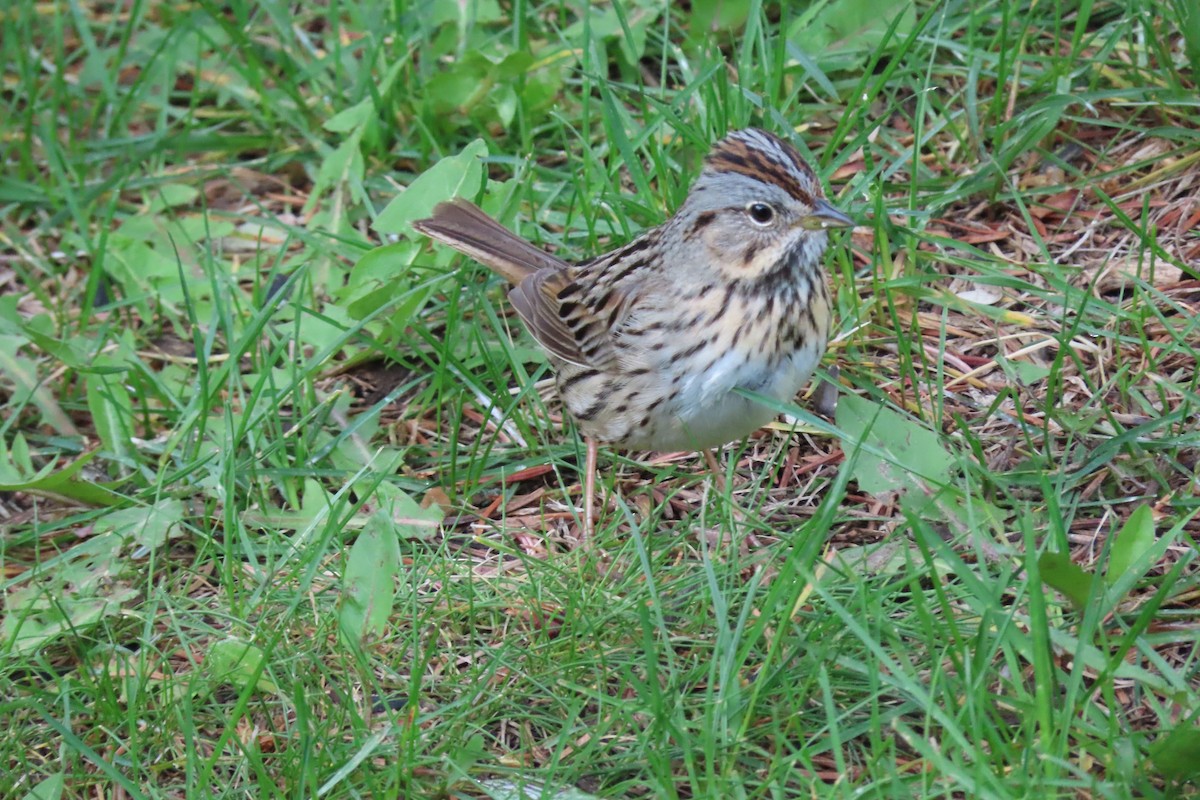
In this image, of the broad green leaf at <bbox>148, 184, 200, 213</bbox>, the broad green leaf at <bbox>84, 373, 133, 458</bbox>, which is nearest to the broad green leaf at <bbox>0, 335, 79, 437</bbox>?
the broad green leaf at <bbox>84, 373, 133, 458</bbox>

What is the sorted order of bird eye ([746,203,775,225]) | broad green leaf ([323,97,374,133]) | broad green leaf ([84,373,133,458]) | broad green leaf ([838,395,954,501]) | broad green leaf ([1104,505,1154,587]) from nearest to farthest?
1. broad green leaf ([1104,505,1154,587])
2. broad green leaf ([838,395,954,501])
3. bird eye ([746,203,775,225])
4. broad green leaf ([84,373,133,458])
5. broad green leaf ([323,97,374,133])

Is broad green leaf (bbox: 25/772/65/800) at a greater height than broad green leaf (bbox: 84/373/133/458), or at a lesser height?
lesser

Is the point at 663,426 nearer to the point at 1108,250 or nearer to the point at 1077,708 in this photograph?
the point at 1077,708

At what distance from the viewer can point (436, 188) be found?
502cm

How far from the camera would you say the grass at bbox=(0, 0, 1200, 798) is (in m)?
3.34

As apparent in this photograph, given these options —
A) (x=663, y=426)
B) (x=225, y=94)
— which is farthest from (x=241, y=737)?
(x=225, y=94)

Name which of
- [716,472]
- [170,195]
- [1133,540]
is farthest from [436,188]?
[1133,540]

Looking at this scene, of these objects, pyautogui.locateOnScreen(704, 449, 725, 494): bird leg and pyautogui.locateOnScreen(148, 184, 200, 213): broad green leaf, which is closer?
pyautogui.locateOnScreen(704, 449, 725, 494): bird leg

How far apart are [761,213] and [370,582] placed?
1451 millimetres

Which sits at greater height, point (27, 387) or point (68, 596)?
point (27, 387)

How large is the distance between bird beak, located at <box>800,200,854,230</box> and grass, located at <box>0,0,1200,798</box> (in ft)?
1.64

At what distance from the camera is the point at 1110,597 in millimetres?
3365

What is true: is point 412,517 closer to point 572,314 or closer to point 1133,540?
point 572,314

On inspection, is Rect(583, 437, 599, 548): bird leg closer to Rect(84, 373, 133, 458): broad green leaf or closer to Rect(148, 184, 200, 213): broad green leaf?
Rect(84, 373, 133, 458): broad green leaf
